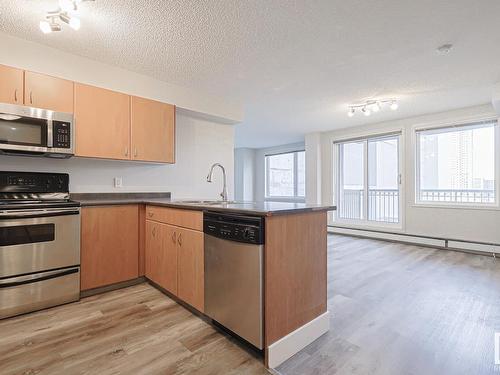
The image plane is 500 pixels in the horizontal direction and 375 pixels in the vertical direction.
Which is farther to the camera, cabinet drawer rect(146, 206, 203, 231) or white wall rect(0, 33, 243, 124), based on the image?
white wall rect(0, 33, 243, 124)

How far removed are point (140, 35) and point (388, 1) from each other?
199 centimetres

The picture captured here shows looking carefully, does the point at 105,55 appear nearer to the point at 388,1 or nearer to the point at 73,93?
the point at 73,93

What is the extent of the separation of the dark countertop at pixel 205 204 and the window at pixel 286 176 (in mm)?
5155

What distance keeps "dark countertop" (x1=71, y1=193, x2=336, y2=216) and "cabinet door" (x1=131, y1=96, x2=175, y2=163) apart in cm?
53

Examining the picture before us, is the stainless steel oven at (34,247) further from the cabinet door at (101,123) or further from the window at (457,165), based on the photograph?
the window at (457,165)

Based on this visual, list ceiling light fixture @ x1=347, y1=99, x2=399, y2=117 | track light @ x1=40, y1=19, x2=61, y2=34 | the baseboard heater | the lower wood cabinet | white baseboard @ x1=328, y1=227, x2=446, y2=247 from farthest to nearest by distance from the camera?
white baseboard @ x1=328, y1=227, x2=446, y2=247
the baseboard heater
ceiling light fixture @ x1=347, y1=99, x2=399, y2=117
the lower wood cabinet
track light @ x1=40, y1=19, x2=61, y2=34

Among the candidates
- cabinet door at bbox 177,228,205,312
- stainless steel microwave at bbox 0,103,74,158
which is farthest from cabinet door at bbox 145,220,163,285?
stainless steel microwave at bbox 0,103,74,158

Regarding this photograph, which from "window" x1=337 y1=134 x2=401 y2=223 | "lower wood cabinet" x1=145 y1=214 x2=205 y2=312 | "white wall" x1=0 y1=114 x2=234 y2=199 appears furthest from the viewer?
"window" x1=337 y1=134 x2=401 y2=223

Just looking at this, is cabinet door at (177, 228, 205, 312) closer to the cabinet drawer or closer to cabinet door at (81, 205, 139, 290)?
the cabinet drawer

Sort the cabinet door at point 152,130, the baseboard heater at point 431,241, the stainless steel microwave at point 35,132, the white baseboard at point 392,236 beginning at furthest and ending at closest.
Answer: the white baseboard at point 392,236, the baseboard heater at point 431,241, the cabinet door at point 152,130, the stainless steel microwave at point 35,132

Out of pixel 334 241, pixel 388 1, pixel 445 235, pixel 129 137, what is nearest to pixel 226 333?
pixel 129 137

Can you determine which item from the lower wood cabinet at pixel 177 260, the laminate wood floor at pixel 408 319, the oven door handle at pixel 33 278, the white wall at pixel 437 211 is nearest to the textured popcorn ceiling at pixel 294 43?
the white wall at pixel 437 211

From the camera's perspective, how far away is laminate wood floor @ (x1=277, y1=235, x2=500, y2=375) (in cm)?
154

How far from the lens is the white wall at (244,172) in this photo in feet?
28.5
